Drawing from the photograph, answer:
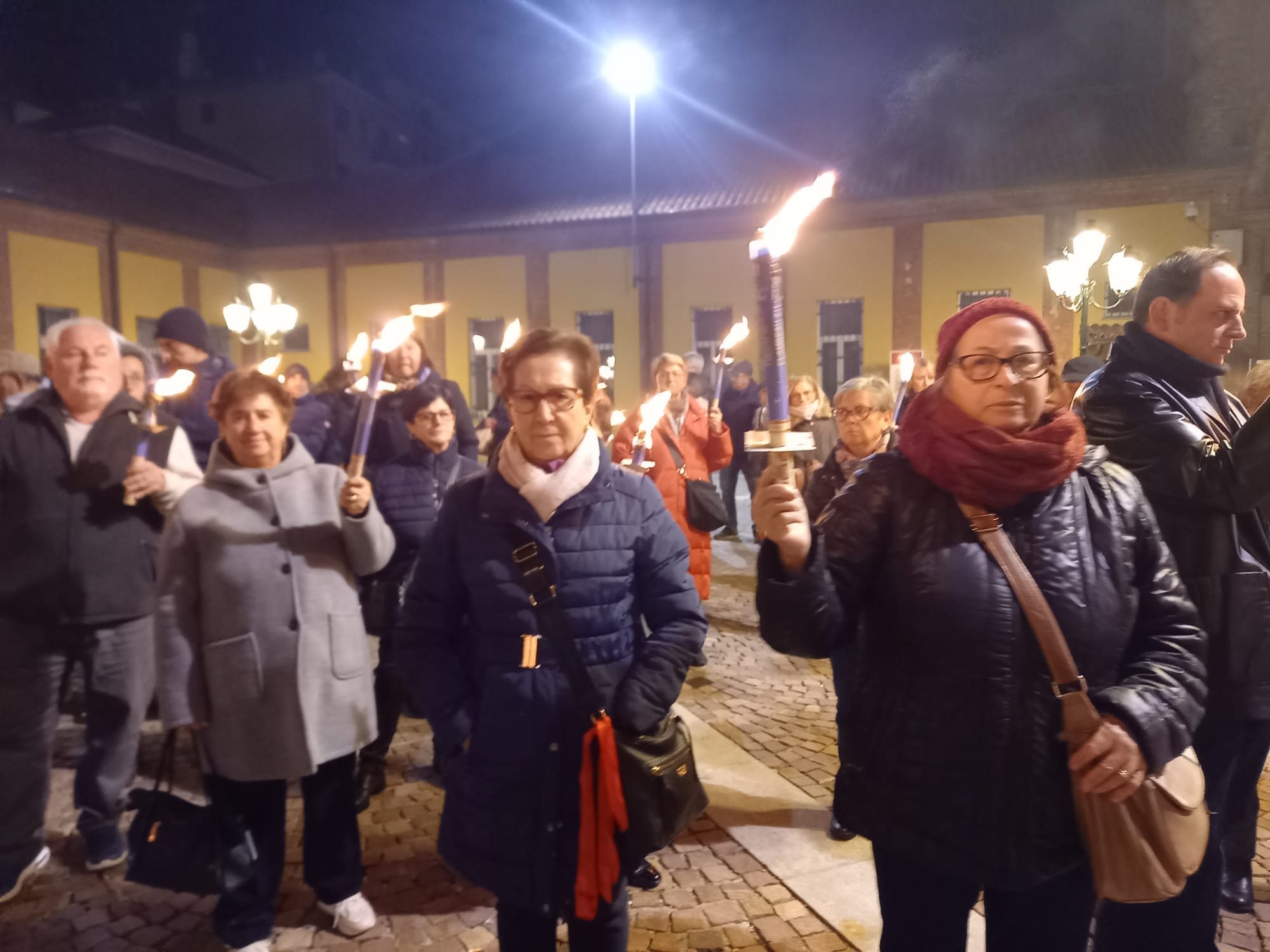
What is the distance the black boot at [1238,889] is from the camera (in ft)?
10.8

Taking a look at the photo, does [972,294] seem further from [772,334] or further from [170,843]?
[772,334]

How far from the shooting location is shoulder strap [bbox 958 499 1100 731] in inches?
70.8

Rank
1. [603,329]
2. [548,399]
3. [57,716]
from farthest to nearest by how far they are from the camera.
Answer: [603,329] < [57,716] < [548,399]

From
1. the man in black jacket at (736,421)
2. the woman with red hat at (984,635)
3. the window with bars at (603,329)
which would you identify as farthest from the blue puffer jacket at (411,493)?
the window with bars at (603,329)

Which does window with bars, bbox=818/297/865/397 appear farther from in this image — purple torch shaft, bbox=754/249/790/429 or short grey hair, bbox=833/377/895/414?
purple torch shaft, bbox=754/249/790/429

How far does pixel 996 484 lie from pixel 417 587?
1.53 m

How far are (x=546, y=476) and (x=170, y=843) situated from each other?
1790 millimetres

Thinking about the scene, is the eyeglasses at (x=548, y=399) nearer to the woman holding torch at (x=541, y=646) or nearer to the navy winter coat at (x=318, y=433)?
the woman holding torch at (x=541, y=646)

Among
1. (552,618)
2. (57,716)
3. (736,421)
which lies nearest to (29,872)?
(57,716)

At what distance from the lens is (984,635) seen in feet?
6.04

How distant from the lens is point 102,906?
3.46m

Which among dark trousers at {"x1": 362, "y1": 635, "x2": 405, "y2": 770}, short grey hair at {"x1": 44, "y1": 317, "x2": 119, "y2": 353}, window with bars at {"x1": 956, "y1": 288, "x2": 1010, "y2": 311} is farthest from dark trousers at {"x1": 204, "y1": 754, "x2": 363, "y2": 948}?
window with bars at {"x1": 956, "y1": 288, "x2": 1010, "y2": 311}

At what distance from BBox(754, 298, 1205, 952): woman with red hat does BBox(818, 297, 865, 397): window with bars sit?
751 inches

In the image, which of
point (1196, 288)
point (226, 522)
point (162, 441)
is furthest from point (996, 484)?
point (162, 441)
